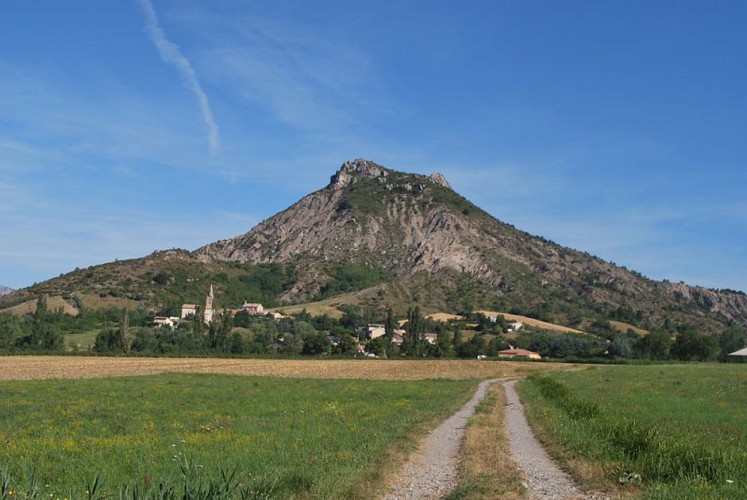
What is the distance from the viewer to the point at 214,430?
21.8 meters

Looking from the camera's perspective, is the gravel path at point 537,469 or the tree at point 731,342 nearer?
the gravel path at point 537,469

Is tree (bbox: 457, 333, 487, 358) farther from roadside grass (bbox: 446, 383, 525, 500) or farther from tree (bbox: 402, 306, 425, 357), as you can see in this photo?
roadside grass (bbox: 446, 383, 525, 500)

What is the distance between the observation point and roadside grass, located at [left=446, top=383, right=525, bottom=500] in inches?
493

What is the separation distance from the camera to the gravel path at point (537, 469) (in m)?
12.9

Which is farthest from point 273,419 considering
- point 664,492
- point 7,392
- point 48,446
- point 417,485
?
point 7,392

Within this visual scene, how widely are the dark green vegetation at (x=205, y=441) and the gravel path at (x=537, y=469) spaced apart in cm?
330

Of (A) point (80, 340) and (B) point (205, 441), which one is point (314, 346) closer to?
(A) point (80, 340)

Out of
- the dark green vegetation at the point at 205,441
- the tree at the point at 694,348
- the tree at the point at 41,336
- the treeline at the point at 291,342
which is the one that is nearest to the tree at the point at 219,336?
the treeline at the point at 291,342

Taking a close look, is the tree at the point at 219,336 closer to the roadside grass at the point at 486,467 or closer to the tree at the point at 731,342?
the roadside grass at the point at 486,467

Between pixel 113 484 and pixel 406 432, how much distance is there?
1175 centimetres

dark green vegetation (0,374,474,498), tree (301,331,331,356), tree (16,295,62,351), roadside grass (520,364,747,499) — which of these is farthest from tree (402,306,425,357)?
roadside grass (520,364,747,499)

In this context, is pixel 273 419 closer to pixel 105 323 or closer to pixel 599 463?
pixel 599 463

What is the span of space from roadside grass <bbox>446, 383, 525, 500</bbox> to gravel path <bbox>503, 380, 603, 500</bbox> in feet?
0.78

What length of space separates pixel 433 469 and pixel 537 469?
8.38 ft
